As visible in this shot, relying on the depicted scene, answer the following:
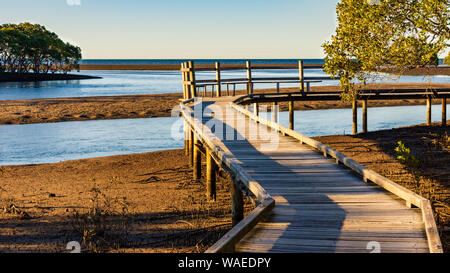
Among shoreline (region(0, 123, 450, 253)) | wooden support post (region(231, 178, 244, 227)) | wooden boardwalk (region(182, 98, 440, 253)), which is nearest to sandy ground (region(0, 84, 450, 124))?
shoreline (region(0, 123, 450, 253))

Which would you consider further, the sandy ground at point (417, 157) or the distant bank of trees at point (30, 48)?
the distant bank of trees at point (30, 48)

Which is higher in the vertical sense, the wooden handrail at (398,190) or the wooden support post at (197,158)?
the wooden handrail at (398,190)

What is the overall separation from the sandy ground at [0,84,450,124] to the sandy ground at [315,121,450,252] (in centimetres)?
1190

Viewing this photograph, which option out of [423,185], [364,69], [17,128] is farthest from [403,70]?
[17,128]

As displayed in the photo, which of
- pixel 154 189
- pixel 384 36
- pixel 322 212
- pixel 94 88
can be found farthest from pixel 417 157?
pixel 94 88

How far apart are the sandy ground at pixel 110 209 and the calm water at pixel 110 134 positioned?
3143 millimetres

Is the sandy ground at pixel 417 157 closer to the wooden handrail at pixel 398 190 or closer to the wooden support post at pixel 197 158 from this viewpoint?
the wooden handrail at pixel 398 190

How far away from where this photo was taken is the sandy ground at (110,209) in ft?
26.1

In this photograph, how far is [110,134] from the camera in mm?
23641

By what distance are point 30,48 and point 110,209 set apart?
81.7m

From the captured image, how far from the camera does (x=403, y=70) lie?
38.6 feet

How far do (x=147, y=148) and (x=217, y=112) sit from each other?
17.8 feet

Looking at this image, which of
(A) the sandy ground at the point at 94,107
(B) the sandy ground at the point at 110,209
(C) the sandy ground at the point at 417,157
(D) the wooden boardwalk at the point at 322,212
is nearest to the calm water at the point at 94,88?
(C) the sandy ground at the point at 417,157

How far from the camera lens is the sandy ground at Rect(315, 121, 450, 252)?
10.3 m
